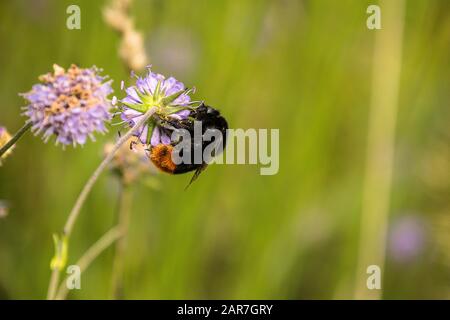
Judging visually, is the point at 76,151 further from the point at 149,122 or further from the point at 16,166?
the point at 149,122

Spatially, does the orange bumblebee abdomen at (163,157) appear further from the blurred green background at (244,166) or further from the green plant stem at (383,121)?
the green plant stem at (383,121)

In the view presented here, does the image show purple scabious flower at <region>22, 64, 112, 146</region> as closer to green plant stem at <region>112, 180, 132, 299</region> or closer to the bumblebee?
the bumblebee

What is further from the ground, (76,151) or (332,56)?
(332,56)

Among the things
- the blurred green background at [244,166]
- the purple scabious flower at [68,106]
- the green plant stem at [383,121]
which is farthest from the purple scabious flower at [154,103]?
the green plant stem at [383,121]

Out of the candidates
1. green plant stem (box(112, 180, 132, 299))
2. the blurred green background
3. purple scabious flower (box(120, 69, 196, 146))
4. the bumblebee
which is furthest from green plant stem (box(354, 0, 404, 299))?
purple scabious flower (box(120, 69, 196, 146))

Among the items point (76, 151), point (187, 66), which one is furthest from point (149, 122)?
point (187, 66)

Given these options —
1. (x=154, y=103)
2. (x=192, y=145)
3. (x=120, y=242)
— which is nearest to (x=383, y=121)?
(x=120, y=242)
